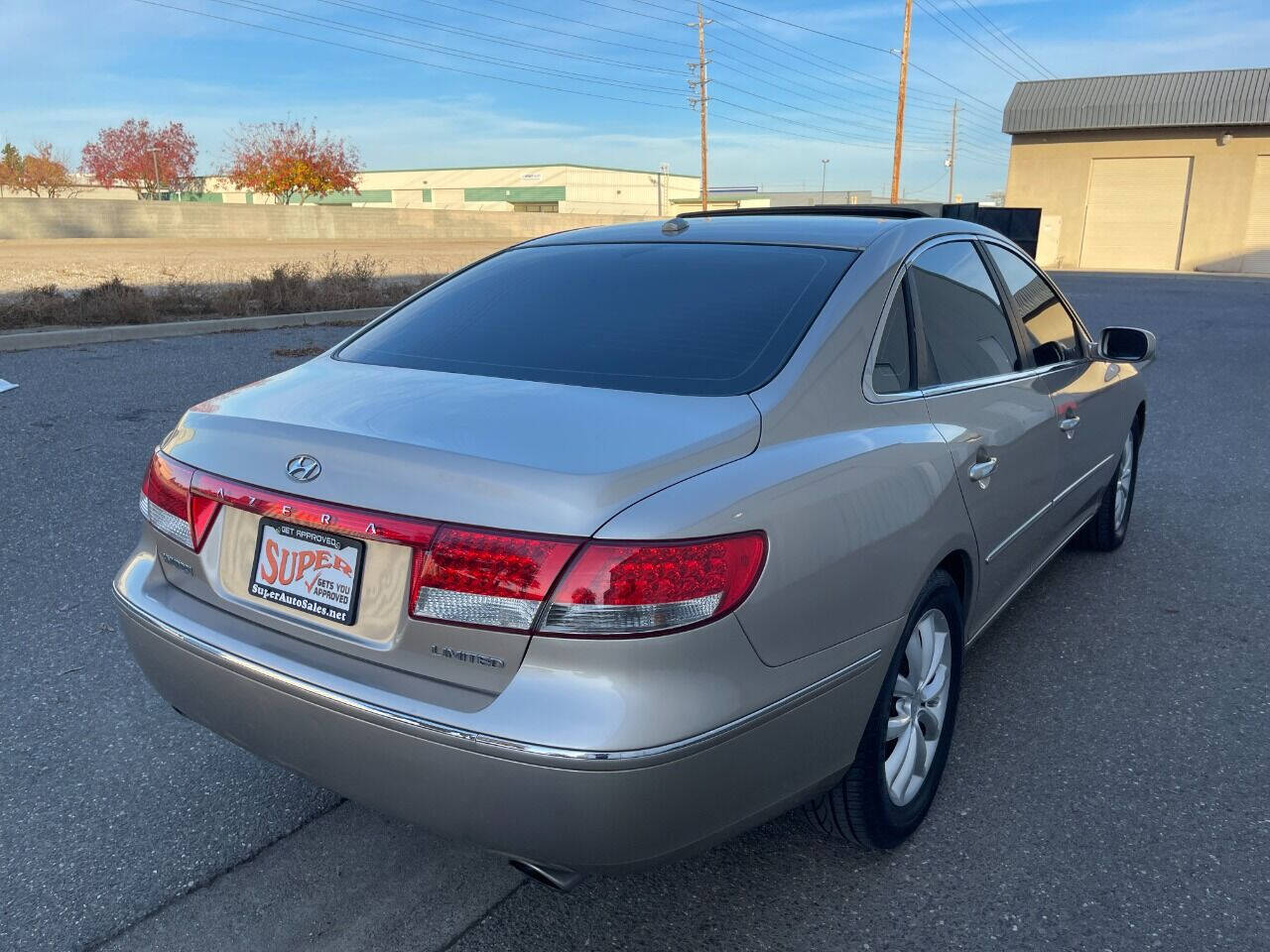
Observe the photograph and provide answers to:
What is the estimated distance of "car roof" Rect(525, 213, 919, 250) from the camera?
3.00 metres

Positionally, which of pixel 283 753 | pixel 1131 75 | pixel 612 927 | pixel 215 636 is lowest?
pixel 612 927

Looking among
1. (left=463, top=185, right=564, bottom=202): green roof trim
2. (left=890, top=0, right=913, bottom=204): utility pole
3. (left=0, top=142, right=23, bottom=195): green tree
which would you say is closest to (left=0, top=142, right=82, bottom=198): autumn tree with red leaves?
(left=0, top=142, right=23, bottom=195): green tree

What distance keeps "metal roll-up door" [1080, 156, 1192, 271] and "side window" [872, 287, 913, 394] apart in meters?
39.3

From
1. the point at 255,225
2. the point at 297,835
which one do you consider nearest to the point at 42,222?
the point at 255,225

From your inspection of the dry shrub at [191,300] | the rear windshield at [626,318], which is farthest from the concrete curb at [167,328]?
the rear windshield at [626,318]

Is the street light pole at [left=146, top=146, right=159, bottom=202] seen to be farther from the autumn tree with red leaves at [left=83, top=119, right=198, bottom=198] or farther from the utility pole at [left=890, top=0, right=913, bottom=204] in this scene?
the utility pole at [left=890, top=0, right=913, bottom=204]

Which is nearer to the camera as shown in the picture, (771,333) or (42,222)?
(771,333)

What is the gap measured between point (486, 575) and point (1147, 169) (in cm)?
4147

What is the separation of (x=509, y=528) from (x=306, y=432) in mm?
613

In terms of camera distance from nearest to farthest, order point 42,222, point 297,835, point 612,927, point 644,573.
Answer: point 644,573
point 612,927
point 297,835
point 42,222

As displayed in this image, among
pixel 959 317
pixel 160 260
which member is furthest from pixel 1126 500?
pixel 160 260

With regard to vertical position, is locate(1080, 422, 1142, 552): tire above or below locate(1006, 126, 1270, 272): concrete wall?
below

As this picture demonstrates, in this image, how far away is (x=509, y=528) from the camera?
1.85m

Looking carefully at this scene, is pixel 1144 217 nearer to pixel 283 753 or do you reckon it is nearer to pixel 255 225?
pixel 255 225
